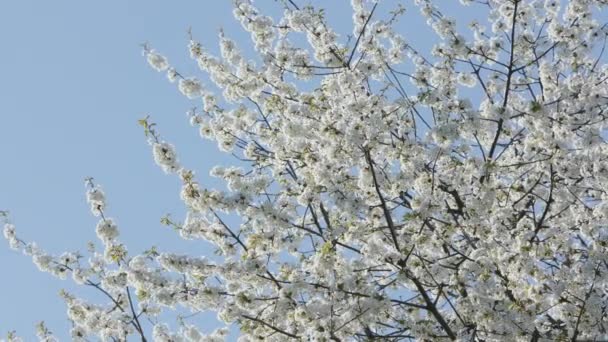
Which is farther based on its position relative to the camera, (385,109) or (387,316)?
(385,109)

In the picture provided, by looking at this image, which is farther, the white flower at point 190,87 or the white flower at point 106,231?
the white flower at point 190,87

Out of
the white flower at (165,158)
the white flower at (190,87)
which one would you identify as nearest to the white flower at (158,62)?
the white flower at (190,87)

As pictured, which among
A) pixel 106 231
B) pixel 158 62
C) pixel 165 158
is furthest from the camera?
pixel 158 62

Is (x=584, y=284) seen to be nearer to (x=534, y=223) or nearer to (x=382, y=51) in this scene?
(x=534, y=223)

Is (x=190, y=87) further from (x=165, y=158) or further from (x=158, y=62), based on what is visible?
(x=165, y=158)

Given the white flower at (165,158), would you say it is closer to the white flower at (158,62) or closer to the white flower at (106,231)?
the white flower at (106,231)

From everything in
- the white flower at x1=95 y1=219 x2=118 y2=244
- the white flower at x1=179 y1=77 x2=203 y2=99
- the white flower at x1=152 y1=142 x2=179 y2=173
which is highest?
the white flower at x1=179 y1=77 x2=203 y2=99

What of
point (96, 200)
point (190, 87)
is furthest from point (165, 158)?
point (190, 87)

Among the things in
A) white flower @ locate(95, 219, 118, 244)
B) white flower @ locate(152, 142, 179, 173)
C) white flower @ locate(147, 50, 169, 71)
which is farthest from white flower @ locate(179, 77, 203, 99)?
white flower @ locate(95, 219, 118, 244)

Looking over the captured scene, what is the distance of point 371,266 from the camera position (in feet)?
34.9

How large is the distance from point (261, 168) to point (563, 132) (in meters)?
3.94

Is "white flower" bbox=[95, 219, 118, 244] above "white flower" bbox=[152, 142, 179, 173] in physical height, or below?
below

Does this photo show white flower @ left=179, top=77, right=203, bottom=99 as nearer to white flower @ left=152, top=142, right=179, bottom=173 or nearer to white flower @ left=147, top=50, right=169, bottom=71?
white flower @ left=147, top=50, right=169, bottom=71

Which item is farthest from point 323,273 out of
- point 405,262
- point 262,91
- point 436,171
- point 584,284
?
point 262,91
